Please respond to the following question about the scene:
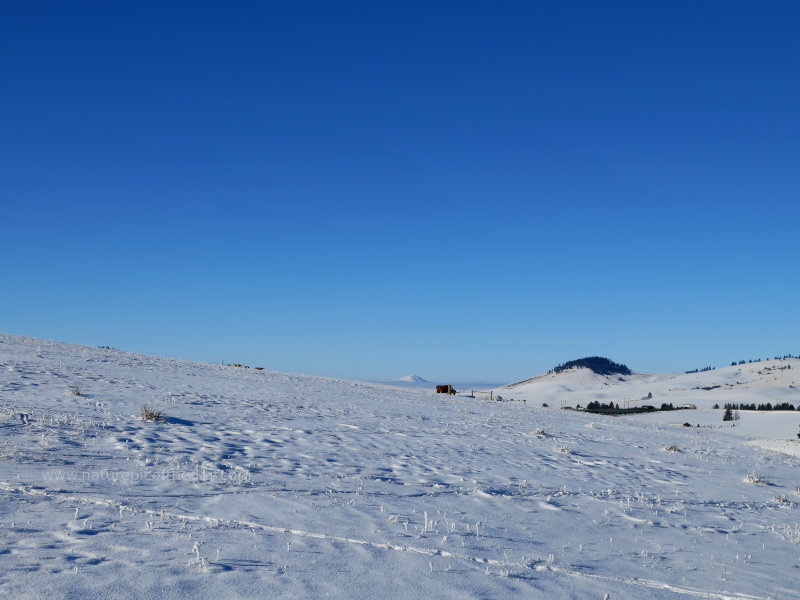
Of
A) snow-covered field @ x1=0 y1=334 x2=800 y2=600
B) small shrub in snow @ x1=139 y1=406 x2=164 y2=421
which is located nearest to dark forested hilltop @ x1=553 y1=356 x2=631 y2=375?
snow-covered field @ x1=0 y1=334 x2=800 y2=600

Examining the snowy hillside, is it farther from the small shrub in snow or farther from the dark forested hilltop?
the small shrub in snow

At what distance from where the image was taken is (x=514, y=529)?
8055 millimetres

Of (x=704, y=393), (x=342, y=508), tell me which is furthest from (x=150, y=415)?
(x=704, y=393)

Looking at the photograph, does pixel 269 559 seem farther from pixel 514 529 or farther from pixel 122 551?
pixel 514 529

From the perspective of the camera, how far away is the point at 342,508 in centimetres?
796

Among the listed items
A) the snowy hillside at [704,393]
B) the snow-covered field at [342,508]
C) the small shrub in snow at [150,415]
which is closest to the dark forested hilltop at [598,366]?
the snowy hillside at [704,393]

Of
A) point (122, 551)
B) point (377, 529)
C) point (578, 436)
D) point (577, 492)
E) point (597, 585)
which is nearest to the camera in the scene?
point (122, 551)

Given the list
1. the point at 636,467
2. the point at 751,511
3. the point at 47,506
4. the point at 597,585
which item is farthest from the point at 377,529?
the point at 636,467

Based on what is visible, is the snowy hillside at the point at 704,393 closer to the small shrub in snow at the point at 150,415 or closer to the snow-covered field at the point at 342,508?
the snow-covered field at the point at 342,508

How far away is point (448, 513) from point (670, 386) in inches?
2745

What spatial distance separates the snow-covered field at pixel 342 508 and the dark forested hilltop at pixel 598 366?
7231cm

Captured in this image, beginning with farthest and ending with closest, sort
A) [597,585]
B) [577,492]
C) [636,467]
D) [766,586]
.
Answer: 1. [636,467]
2. [577,492]
3. [766,586]
4. [597,585]

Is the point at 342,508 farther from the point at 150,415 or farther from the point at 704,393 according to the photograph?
the point at 704,393

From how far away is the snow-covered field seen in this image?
5.50 metres
